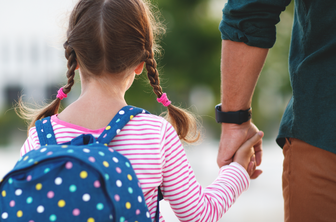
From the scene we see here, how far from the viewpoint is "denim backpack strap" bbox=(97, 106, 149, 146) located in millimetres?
1202

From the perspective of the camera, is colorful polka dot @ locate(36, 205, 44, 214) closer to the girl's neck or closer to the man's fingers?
the girl's neck

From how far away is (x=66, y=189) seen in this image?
39.8 inches

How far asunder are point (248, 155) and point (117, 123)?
93cm

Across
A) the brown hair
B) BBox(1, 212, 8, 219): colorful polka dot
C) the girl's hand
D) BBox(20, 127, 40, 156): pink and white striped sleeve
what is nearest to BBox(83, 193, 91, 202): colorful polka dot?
BBox(1, 212, 8, 219): colorful polka dot

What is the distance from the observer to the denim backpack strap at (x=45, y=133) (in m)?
1.24

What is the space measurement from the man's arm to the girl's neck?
0.66m

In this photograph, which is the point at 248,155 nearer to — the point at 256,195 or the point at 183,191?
the point at 183,191

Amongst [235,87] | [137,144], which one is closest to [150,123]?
[137,144]

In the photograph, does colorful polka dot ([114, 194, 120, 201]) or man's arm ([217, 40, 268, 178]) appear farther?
man's arm ([217, 40, 268, 178])

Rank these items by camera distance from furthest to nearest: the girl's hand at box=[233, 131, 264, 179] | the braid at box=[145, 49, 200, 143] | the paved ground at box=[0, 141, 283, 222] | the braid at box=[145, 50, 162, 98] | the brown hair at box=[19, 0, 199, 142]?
the paved ground at box=[0, 141, 283, 222] → the girl's hand at box=[233, 131, 264, 179] → the braid at box=[145, 49, 200, 143] → the braid at box=[145, 50, 162, 98] → the brown hair at box=[19, 0, 199, 142]

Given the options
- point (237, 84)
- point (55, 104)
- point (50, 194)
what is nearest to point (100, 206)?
point (50, 194)

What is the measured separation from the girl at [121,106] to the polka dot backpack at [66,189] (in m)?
0.20

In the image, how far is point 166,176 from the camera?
4.51 feet

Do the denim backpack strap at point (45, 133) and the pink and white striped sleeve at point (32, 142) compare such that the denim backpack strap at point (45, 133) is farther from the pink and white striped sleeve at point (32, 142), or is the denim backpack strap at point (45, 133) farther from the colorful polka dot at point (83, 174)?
the colorful polka dot at point (83, 174)
